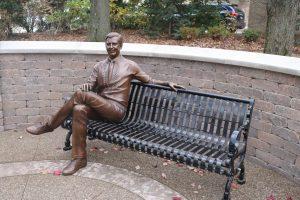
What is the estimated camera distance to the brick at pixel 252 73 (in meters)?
4.64

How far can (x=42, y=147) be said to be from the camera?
529cm

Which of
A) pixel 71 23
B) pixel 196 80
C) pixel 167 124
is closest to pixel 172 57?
pixel 196 80

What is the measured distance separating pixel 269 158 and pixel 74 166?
2292mm

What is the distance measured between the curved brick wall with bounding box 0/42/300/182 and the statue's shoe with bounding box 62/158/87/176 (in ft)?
5.25

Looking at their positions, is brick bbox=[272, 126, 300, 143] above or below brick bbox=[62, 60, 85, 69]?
below

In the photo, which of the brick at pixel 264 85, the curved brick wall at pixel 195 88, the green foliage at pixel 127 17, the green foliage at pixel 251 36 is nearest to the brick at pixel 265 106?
the curved brick wall at pixel 195 88

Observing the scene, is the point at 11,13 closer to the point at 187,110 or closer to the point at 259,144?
the point at 187,110

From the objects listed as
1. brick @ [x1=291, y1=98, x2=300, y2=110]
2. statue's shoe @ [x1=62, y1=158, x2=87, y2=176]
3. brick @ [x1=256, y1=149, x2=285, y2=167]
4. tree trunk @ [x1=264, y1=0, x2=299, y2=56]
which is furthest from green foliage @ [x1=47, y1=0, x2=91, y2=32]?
brick @ [x1=291, y1=98, x2=300, y2=110]

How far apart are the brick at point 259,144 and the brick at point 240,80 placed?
0.69 metres

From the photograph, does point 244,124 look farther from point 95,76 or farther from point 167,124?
point 95,76

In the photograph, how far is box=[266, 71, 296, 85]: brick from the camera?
4.33 metres

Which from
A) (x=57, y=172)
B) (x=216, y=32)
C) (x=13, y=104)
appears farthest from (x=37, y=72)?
(x=216, y=32)

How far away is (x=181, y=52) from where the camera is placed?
5.41 m

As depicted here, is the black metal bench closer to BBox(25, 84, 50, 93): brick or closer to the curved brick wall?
the curved brick wall
